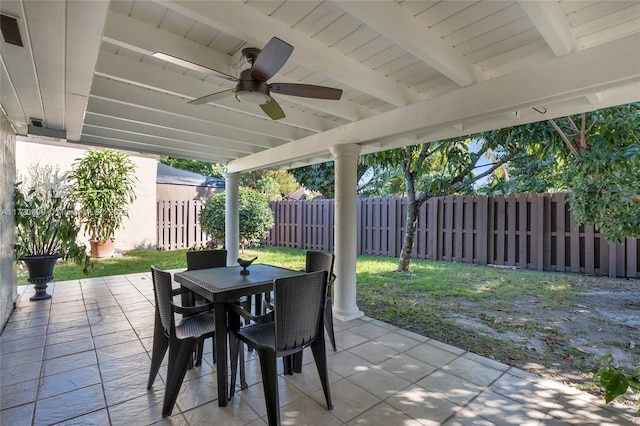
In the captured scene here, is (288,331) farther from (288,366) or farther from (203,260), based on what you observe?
(203,260)

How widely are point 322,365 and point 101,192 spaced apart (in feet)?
24.9

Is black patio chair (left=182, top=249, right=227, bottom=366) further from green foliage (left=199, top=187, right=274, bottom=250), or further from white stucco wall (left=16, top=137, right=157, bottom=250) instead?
white stucco wall (left=16, top=137, right=157, bottom=250)

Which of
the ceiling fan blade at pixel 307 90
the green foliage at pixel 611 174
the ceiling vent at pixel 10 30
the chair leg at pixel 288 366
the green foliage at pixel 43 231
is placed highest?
the ceiling vent at pixel 10 30

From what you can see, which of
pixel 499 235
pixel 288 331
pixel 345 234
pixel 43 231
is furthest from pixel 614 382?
pixel 499 235

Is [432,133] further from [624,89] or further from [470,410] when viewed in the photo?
[470,410]

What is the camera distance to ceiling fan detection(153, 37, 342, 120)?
1883mm

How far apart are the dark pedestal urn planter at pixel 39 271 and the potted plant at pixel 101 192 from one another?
3199 mm

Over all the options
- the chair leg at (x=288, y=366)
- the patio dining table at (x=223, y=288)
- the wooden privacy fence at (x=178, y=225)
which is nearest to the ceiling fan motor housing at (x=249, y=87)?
the patio dining table at (x=223, y=288)

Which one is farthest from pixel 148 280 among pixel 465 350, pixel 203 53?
pixel 465 350

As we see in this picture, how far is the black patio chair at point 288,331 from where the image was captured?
78.0 inches

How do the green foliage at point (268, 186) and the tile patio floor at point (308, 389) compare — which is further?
the green foliage at point (268, 186)

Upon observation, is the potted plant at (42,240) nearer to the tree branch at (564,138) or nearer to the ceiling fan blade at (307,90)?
the ceiling fan blade at (307,90)

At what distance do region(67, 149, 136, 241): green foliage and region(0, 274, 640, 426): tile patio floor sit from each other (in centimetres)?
463

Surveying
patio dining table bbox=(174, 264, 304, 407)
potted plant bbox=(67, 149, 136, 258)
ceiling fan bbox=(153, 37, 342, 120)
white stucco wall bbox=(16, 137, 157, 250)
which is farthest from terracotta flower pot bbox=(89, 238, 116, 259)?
ceiling fan bbox=(153, 37, 342, 120)
